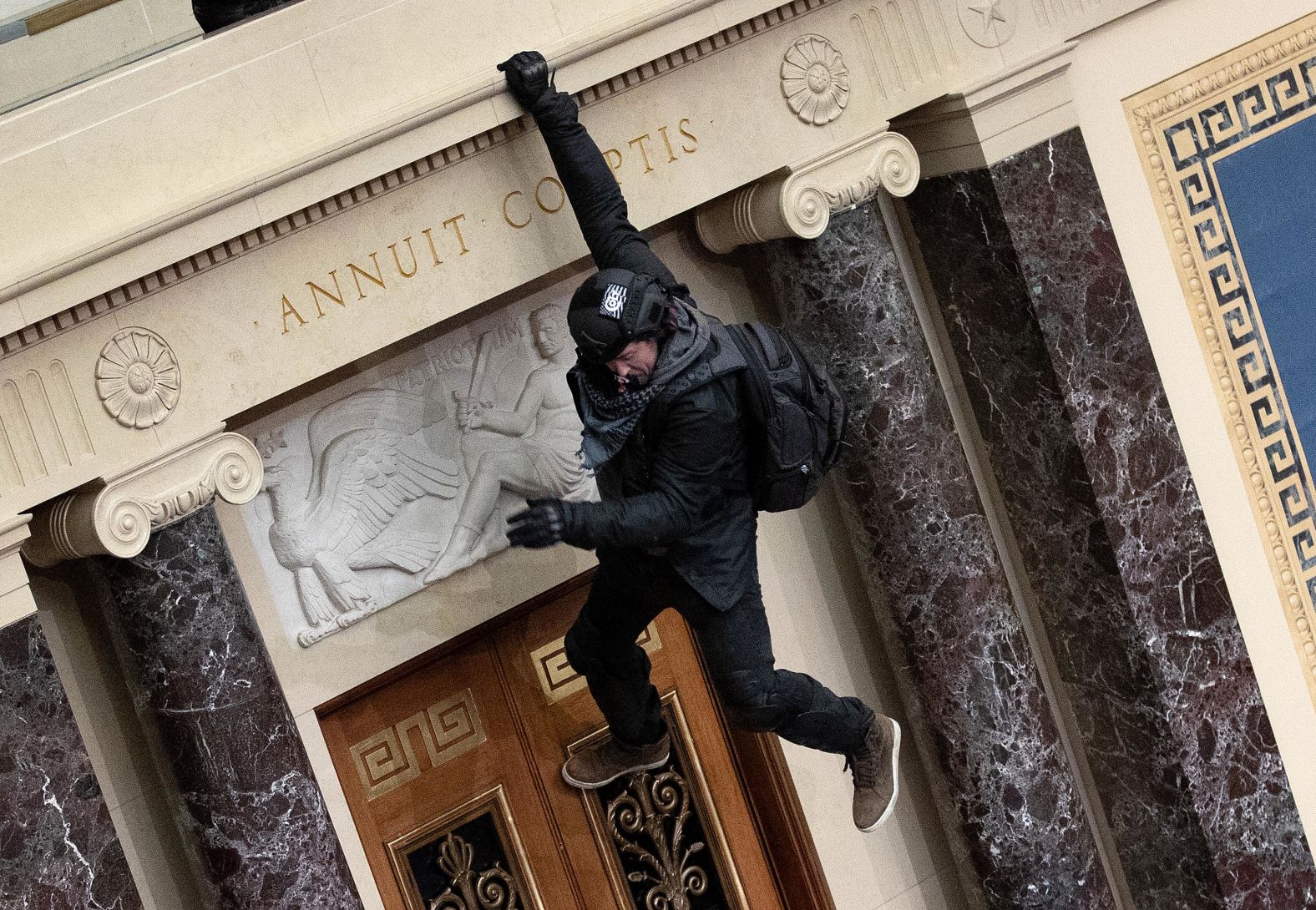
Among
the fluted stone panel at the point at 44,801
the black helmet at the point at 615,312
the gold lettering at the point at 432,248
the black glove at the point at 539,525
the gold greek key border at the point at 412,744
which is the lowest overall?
the gold greek key border at the point at 412,744

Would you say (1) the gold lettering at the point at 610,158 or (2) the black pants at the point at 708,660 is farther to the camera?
(1) the gold lettering at the point at 610,158

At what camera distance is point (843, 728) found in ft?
Answer: 14.7

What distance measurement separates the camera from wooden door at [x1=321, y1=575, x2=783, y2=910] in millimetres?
4719

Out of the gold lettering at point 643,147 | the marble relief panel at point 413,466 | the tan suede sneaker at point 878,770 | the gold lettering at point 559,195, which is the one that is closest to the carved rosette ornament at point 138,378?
the marble relief panel at point 413,466

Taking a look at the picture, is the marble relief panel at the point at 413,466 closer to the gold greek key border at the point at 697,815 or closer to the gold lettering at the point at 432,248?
the gold lettering at the point at 432,248

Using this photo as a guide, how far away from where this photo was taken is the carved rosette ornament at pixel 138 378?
3934mm

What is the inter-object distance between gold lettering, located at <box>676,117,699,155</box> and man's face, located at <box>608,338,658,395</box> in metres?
0.81

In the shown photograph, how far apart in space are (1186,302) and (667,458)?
2.06 meters

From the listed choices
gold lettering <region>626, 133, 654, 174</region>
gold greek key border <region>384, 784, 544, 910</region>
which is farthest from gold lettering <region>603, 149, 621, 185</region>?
gold greek key border <region>384, 784, 544, 910</region>

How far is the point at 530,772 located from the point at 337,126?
1.95 meters

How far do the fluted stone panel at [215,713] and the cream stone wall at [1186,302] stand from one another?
2.86 meters

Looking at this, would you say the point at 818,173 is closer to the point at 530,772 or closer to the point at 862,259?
the point at 862,259

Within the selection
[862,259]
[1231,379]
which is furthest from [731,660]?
[1231,379]

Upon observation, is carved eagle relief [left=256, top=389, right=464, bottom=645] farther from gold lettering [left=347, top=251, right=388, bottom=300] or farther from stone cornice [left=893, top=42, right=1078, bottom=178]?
stone cornice [left=893, top=42, right=1078, bottom=178]
